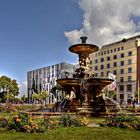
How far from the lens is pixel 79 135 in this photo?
12711mm

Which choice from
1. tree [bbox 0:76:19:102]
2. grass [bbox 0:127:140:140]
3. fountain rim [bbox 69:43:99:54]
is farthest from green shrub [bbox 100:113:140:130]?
tree [bbox 0:76:19:102]

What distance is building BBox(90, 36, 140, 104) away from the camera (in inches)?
3718

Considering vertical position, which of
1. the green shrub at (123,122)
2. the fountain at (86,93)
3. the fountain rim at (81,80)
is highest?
the fountain rim at (81,80)

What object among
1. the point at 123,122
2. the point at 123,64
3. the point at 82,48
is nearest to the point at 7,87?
the point at 123,64

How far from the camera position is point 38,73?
163m

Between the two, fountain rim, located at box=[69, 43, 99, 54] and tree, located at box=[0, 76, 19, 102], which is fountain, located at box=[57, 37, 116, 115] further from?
tree, located at box=[0, 76, 19, 102]

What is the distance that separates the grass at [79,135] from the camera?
40.1ft

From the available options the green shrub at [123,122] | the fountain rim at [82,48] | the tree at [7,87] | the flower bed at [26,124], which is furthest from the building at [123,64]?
the flower bed at [26,124]

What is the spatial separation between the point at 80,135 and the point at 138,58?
8352 cm

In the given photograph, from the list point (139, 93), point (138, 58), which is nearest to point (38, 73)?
point (138, 58)

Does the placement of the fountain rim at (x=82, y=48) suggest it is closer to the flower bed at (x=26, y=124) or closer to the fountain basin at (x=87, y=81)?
the fountain basin at (x=87, y=81)

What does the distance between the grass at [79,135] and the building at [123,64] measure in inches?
3083

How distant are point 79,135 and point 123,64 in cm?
8863

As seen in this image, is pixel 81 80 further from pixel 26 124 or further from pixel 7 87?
pixel 7 87
